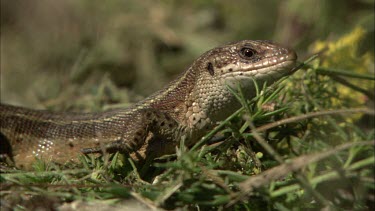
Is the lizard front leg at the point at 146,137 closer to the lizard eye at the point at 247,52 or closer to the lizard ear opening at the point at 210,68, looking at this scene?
the lizard ear opening at the point at 210,68

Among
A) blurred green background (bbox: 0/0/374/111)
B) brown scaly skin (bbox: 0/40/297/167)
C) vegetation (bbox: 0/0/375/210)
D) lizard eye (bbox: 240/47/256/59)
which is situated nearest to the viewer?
vegetation (bbox: 0/0/375/210)

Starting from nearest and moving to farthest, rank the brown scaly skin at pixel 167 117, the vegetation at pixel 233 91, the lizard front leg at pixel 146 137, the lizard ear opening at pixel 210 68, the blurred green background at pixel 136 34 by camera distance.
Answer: the vegetation at pixel 233 91 → the lizard front leg at pixel 146 137 → the brown scaly skin at pixel 167 117 → the lizard ear opening at pixel 210 68 → the blurred green background at pixel 136 34

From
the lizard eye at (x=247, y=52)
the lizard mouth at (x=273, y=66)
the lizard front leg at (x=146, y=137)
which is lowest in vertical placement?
the lizard front leg at (x=146, y=137)

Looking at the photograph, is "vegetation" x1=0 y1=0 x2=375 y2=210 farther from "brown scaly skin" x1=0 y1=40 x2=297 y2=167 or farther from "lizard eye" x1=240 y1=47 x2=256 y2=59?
"lizard eye" x1=240 y1=47 x2=256 y2=59

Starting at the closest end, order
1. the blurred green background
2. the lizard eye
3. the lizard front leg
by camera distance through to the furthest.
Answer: the lizard front leg
the lizard eye
the blurred green background

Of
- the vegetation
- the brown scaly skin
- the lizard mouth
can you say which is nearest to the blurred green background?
the vegetation

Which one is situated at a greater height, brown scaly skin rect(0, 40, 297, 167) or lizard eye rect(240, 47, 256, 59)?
lizard eye rect(240, 47, 256, 59)

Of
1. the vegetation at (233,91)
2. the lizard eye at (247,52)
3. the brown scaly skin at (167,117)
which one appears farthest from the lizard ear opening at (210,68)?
the vegetation at (233,91)

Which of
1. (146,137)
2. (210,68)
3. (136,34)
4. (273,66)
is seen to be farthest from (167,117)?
(136,34)

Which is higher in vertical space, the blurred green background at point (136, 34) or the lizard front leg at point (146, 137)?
the blurred green background at point (136, 34)
